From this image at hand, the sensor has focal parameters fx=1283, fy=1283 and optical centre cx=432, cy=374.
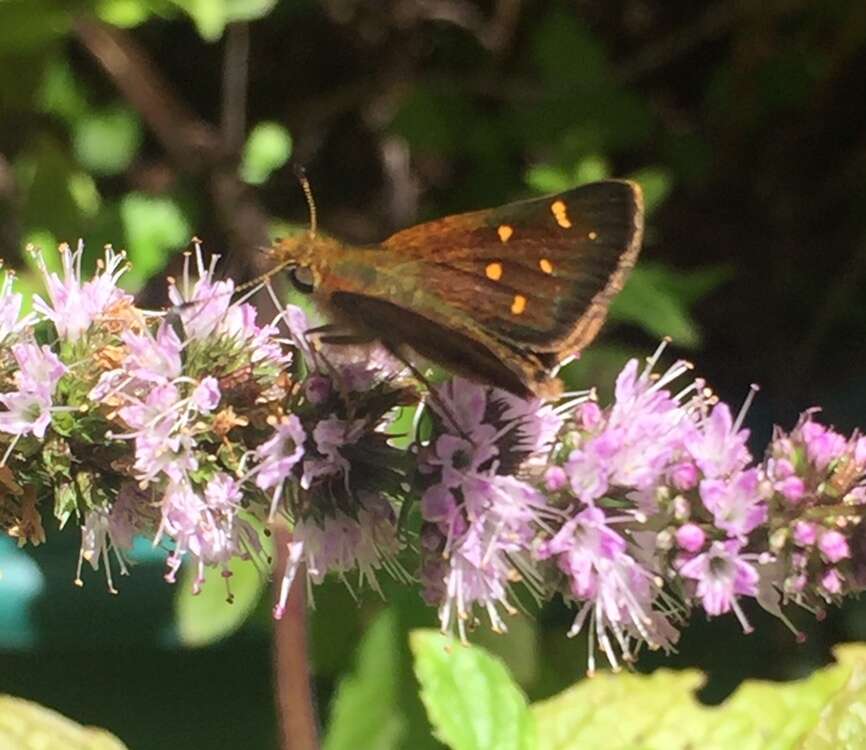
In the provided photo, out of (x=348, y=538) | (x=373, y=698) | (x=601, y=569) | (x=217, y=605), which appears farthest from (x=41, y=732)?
(x=601, y=569)

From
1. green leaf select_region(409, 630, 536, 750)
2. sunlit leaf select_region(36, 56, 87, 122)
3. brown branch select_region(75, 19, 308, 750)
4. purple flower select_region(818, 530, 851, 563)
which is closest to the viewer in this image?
purple flower select_region(818, 530, 851, 563)

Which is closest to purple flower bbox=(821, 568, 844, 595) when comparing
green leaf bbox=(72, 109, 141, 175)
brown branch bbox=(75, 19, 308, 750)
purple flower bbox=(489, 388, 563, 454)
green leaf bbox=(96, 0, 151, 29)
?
purple flower bbox=(489, 388, 563, 454)

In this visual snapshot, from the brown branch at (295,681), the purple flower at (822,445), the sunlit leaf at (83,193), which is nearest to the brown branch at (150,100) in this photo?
the sunlit leaf at (83,193)

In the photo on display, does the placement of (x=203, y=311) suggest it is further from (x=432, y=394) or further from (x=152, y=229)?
(x=152, y=229)

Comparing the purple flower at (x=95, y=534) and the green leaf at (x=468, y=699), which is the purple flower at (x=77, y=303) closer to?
the purple flower at (x=95, y=534)

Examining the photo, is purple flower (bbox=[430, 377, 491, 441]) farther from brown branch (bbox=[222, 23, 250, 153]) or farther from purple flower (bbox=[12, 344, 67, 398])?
brown branch (bbox=[222, 23, 250, 153])

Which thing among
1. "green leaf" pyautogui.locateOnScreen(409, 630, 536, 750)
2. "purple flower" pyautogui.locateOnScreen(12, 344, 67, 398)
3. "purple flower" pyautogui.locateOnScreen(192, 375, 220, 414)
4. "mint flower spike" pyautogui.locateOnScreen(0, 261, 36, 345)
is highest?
"mint flower spike" pyautogui.locateOnScreen(0, 261, 36, 345)

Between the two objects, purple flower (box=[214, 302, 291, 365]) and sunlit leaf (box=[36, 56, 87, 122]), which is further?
sunlit leaf (box=[36, 56, 87, 122])
